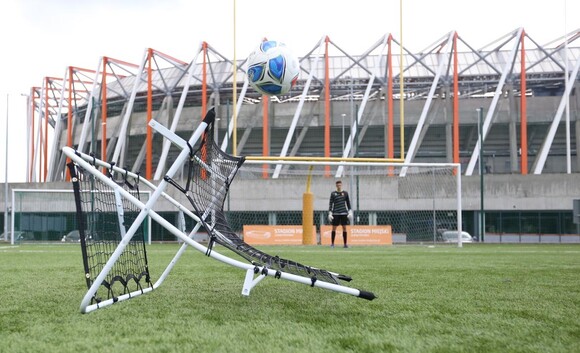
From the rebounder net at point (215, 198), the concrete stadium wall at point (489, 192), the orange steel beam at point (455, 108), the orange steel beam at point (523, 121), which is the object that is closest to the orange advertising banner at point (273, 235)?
the concrete stadium wall at point (489, 192)

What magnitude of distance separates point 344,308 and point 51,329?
1.81 meters

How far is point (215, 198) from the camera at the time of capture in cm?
452

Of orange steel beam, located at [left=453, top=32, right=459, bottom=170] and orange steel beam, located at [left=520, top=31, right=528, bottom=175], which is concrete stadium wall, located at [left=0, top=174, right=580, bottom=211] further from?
orange steel beam, located at [left=453, top=32, right=459, bottom=170]

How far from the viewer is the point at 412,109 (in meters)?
38.4

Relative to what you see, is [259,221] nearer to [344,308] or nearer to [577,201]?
[577,201]

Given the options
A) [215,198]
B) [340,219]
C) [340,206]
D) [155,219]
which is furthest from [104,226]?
[340,219]

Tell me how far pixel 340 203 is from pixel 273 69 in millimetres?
8300

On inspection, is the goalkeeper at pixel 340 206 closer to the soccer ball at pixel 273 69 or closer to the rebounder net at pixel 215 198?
the soccer ball at pixel 273 69

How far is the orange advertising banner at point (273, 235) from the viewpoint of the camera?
67.1 feet

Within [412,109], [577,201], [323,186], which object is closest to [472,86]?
[412,109]

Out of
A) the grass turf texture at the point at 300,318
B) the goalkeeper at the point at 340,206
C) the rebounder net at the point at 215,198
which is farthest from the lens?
the goalkeeper at the point at 340,206

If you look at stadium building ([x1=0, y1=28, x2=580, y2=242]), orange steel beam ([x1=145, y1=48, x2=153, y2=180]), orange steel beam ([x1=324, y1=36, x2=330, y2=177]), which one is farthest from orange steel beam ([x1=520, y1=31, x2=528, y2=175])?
orange steel beam ([x1=145, y1=48, x2=153, y2=180])

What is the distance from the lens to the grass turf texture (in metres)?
2.75

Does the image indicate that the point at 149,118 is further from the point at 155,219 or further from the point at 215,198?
the point at 155,219
